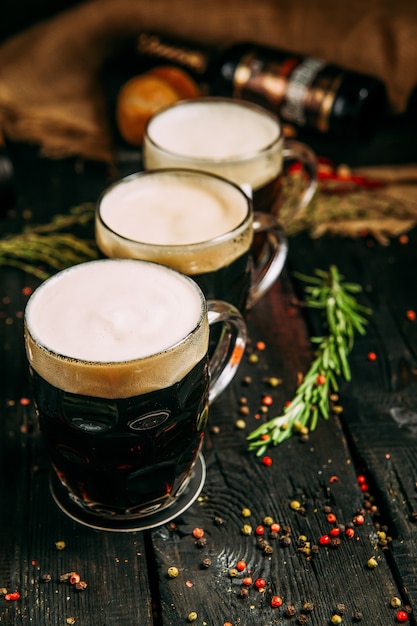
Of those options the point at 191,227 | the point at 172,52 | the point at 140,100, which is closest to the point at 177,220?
the point at 191,227

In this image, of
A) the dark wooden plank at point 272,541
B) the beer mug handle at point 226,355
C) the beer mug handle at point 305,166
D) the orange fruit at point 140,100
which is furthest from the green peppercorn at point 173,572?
the orange fruit at point 140,100

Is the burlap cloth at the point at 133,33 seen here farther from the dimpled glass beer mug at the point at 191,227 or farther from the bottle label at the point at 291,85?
the dimpled glass beer mug at the point at 191,227

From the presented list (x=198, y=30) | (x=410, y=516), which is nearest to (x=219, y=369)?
(x=410, y=516)

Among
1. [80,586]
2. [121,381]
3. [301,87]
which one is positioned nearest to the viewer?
[121,381]

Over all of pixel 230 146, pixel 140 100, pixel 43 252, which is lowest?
pixel 43 252

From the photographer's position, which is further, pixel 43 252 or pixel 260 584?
pixel 43 252

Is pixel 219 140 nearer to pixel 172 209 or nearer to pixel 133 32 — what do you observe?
pixel 172 209

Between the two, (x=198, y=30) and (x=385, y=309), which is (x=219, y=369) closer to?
(x=385, y=309)
